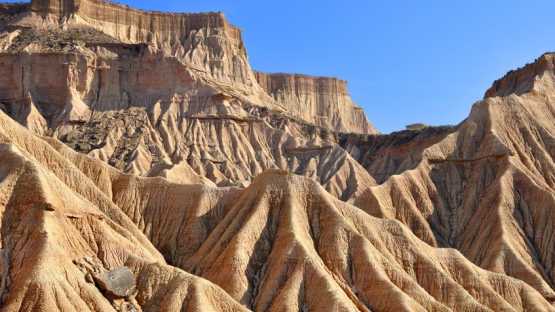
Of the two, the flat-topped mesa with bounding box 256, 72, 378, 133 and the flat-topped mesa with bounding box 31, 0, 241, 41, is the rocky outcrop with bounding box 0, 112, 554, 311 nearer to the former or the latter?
the flat-topped mesa with bounding box 31, 0, 241, 41

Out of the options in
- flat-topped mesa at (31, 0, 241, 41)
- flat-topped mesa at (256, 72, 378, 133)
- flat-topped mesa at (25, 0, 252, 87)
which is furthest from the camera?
flat-topped mesa at (256, 72, 378, 133)

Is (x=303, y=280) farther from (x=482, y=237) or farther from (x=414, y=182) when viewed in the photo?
(x=414, y=182)

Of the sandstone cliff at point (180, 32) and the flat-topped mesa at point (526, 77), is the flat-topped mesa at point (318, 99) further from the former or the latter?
the flat-topped mesa at point (526, 77)

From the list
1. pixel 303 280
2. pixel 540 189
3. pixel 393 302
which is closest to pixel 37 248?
pixel 303 280

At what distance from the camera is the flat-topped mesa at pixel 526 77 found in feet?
374

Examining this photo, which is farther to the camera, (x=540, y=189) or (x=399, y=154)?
(x=399, y=154)

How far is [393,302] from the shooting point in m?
63.0

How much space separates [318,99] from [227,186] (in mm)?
85437

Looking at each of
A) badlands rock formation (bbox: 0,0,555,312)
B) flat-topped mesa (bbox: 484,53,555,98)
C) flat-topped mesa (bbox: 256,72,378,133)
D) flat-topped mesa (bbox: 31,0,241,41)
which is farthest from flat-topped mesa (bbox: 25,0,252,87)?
flat-topped mesa (bbox: 484,53,555,98)

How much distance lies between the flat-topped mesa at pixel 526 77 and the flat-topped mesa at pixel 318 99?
4178cm

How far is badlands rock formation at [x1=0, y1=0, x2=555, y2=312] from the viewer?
183 ft

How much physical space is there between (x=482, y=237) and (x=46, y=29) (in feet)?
209

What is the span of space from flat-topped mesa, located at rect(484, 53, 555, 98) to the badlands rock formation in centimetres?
24

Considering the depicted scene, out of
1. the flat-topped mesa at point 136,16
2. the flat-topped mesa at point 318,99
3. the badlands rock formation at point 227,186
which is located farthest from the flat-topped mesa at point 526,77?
the flat-topped mesa at point 136,16
